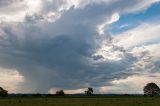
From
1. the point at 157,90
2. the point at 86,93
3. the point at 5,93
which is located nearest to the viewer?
the point at 5,93

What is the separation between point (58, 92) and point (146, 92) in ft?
154

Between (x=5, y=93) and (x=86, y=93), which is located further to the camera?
(x=86, y=93)

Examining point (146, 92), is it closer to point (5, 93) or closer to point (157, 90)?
point (157, 90)

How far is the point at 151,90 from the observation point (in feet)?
602

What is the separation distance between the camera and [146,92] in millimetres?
184375

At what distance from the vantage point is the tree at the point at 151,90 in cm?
18235

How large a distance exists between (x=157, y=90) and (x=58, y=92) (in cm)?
5273

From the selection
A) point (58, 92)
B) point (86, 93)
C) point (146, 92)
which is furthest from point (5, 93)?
point (146, 92)

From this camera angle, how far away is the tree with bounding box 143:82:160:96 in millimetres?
182350

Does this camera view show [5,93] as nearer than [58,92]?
Yes

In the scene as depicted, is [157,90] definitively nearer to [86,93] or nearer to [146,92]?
[146,92]

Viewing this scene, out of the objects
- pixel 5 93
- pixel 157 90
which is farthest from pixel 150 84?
pixel 5 93

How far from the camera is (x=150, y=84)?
7367 inches

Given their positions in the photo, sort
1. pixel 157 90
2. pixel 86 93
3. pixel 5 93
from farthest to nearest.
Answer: pixel 86 93
pixel 157 90
pixel 5 93
